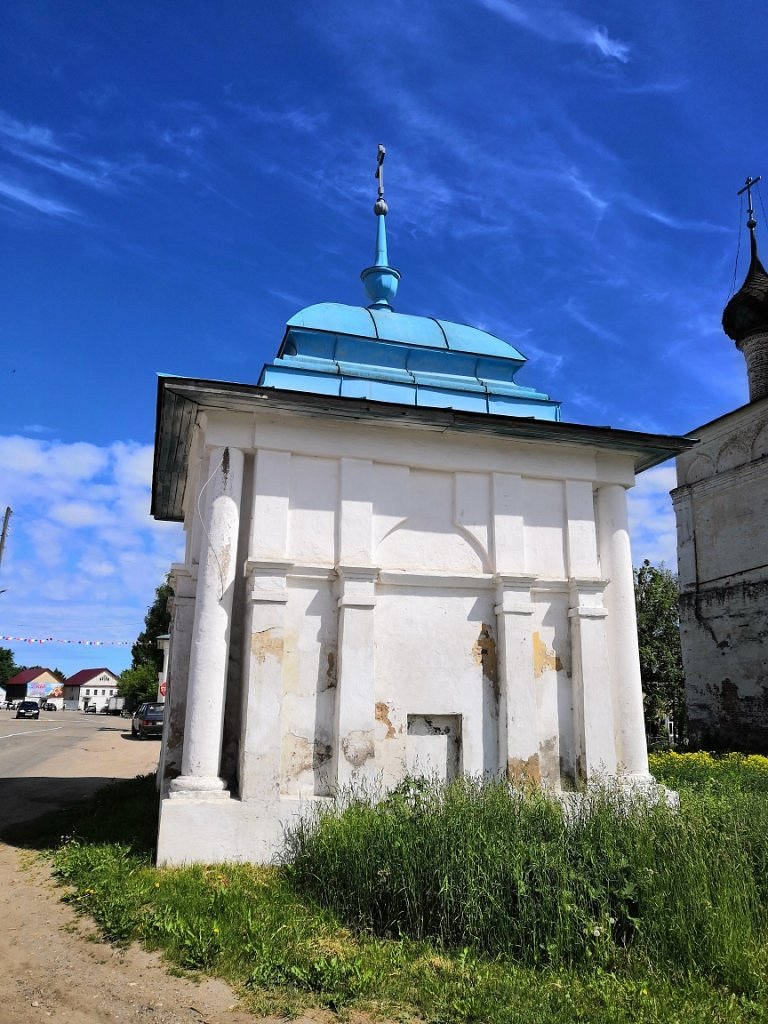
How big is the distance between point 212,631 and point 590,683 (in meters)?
4.03

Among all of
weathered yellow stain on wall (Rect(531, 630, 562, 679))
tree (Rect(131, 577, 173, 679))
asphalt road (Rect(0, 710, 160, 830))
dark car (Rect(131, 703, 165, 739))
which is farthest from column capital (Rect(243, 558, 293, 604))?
tree (Rect(131, 577, 173, 679))

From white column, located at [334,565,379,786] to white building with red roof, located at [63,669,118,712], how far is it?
10026 cm

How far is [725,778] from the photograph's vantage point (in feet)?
30.6

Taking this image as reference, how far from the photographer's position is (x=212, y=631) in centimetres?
743

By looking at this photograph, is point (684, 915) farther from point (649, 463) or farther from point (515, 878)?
point (649, 463)

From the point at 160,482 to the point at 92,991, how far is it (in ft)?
23.5

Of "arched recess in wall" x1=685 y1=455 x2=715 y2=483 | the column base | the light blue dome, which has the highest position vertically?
"arched recess in wall" x1=685 y1=455 x2=715 y2=483

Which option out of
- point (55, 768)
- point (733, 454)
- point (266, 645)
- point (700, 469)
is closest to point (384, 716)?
point (266, 645)

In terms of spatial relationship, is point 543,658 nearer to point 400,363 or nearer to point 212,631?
point 212,631

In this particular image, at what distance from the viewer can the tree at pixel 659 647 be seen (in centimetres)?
3022

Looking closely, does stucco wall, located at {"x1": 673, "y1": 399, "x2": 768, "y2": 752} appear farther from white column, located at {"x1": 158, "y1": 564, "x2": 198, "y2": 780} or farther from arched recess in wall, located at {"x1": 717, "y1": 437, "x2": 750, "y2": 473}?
white column, located at {"x1": 158, "y1": 564, "x2": 198, "y2": 780}

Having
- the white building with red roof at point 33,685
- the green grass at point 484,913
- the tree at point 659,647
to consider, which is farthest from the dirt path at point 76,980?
the white building with red roof at point 33,685

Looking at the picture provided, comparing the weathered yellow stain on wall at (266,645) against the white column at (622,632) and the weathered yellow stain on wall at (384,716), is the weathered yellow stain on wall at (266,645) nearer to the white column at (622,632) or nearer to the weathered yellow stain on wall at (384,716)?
the weathered yellow stain on wall at (384,716)

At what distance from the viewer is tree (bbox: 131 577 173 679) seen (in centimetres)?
4794
